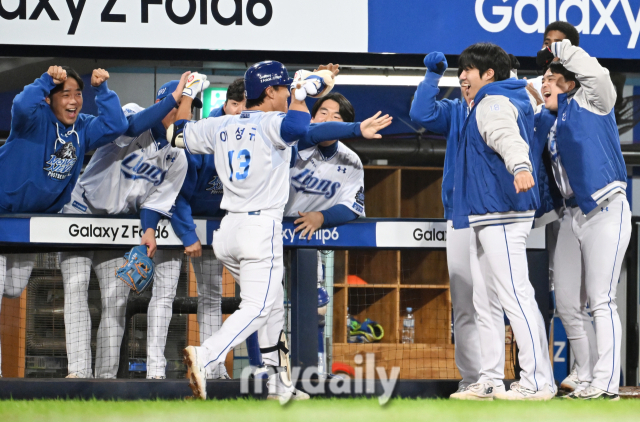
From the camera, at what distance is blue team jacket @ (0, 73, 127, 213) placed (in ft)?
11.4

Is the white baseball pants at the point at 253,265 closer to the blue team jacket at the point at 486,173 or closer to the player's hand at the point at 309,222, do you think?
the player's hand at the point at 309,222

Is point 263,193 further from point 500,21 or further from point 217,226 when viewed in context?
point 500,21

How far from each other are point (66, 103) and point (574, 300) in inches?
96.5

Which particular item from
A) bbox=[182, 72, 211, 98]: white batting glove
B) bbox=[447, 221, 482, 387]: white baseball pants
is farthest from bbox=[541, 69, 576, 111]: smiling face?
bbox=[182, 72, 211, 98]: white batting glove

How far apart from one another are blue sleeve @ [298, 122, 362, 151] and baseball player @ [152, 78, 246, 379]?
0.65m

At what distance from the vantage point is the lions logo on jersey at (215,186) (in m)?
3.94

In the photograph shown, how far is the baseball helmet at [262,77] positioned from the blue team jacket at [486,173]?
81 cm

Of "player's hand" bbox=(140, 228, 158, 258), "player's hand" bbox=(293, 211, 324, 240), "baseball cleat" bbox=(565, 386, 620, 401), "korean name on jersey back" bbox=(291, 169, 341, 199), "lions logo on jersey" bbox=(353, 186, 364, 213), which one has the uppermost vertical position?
"korean name on jersey back" bbox=(291, 169, 341, 199)

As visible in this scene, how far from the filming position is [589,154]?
321 cm

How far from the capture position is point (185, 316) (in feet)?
15.6

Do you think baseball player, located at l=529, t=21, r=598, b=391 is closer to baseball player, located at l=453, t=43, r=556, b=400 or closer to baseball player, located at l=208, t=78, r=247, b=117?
baseball player, located at l=453, t=43, r=556, b=400

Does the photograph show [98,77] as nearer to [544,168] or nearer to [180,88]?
[180,88]

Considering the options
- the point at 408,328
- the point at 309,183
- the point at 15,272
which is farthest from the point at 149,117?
the point at 408,328

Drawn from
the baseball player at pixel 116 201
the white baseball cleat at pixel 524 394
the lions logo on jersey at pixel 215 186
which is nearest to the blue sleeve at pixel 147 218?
the baseball player at pixel 116 201
